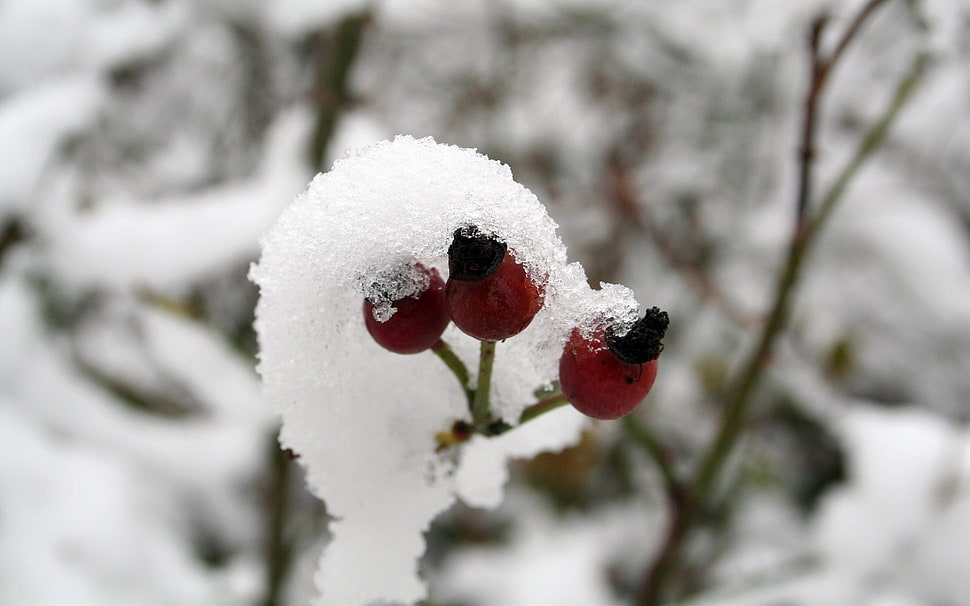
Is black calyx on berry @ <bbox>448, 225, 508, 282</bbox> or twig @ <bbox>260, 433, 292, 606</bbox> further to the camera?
twig @ <bbox>260, 433, 292, 606</bbox>

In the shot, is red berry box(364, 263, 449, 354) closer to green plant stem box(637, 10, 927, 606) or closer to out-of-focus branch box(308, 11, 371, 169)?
green plant stem box(637, 10, 927, 606)

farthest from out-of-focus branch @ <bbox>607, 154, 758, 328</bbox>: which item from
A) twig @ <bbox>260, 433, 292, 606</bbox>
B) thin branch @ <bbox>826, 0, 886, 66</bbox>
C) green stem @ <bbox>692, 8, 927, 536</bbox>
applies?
twig @ <bbox>260, 433, 292, 606</bbox>

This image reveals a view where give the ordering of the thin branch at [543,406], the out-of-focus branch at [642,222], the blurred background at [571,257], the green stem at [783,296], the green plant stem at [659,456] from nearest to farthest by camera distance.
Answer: the thin branch at [543,406]
the green plant stem at [659,456]
the green stem at [783,296]
the blurred background at [571,257]
the out-of-focus branch at [642,222]

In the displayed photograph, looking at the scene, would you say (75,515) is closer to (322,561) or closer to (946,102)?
(322,561)

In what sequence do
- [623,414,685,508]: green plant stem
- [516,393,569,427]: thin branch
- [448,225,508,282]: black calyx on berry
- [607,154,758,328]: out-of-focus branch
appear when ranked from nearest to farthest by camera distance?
[448,225,508,282]: black calyx on berry
[516,393,569,427]: thin branch
[623,414,685,508]: green plant stem
[607,154,758,328]: out-of-focus branch

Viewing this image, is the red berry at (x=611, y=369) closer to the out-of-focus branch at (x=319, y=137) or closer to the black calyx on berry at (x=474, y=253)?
the black calyx on berry at (x=474, y=253)

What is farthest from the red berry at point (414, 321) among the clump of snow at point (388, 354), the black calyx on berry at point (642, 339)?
the black calyx on berry at point (642, 339)

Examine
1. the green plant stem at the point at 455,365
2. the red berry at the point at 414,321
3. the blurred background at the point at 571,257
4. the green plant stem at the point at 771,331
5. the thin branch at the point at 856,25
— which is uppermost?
the blurred background at the point at 571,257
